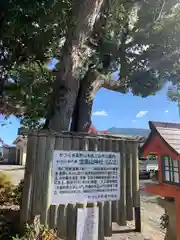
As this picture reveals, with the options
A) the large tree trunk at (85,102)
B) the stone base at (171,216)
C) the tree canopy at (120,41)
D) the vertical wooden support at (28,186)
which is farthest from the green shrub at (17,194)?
the stone base at (171,216)

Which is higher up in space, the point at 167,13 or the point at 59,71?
the point at 167,13

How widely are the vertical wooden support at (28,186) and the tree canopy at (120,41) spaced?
3.12 meters

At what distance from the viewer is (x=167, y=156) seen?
4707 mm

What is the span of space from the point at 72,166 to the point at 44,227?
129cm

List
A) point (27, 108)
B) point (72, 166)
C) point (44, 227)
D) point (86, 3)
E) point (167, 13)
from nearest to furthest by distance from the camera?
point (44, 227) → point (72, 166) → point (86, 3) → point (167, 13) → point (27, 108)

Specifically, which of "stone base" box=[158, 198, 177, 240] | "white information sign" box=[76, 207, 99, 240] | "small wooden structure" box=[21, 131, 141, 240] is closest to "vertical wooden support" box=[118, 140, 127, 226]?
"small wooden structure" box=[21, 131, 141, 240]

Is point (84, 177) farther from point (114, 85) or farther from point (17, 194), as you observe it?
point (17, 194)

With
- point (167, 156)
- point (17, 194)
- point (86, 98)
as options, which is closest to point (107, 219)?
point (167, 156)

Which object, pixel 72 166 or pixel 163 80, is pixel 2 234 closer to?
pixel 72 166

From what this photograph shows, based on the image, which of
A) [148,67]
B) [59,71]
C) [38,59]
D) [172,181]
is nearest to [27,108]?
[38,59]

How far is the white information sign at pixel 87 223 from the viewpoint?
17.1 ft

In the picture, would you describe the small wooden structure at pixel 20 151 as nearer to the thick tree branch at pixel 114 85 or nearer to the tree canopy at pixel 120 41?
the tree canopy at pixel 120 41

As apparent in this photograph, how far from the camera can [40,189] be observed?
193 inches

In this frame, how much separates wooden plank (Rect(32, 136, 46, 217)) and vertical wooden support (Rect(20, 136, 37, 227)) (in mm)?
79
